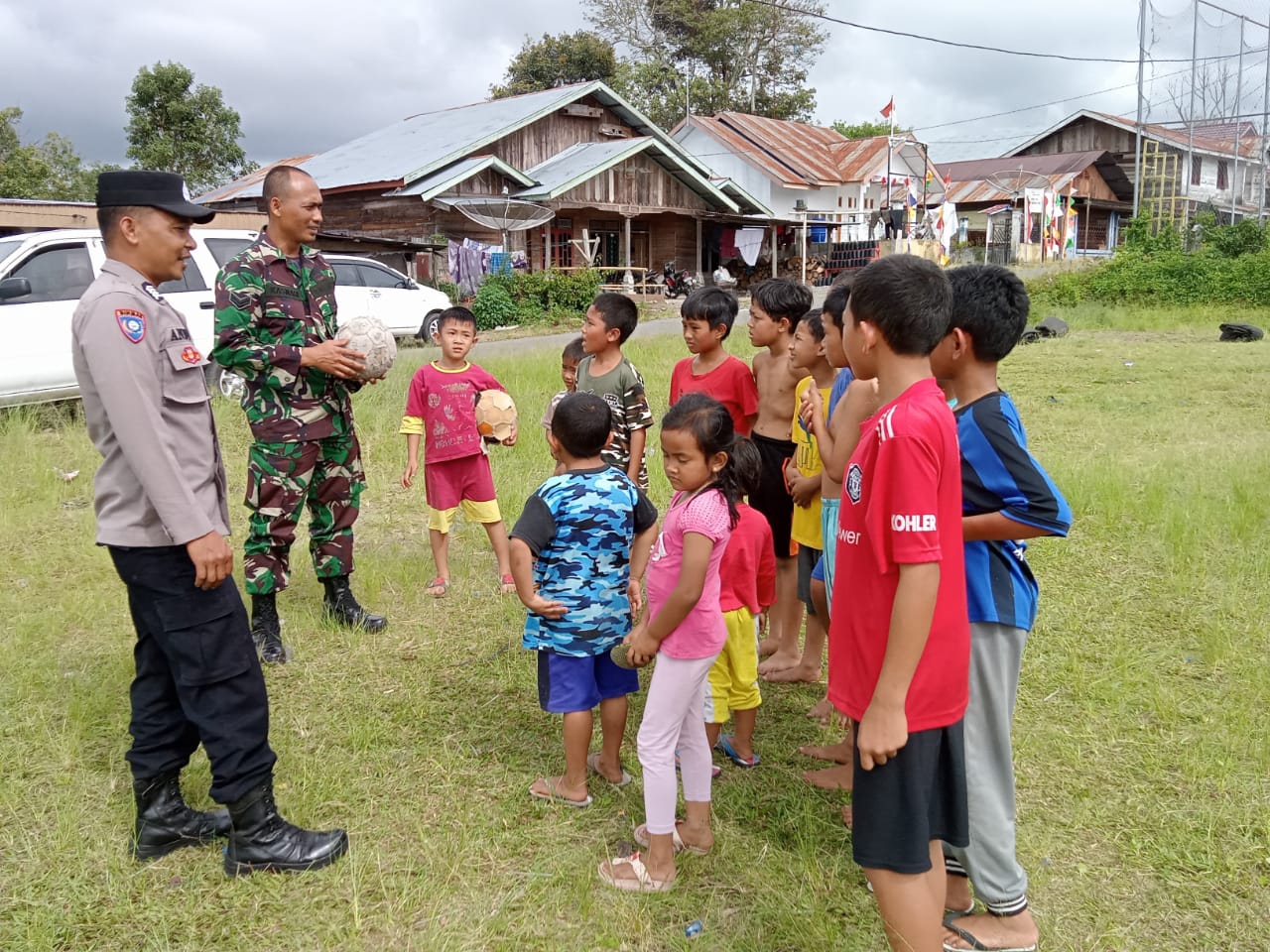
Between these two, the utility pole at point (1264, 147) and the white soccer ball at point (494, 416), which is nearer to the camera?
the white soccer ball at point (494, 416)

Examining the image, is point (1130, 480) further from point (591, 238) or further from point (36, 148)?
point (36, 148)

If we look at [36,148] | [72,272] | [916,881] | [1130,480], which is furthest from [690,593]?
[36,148]

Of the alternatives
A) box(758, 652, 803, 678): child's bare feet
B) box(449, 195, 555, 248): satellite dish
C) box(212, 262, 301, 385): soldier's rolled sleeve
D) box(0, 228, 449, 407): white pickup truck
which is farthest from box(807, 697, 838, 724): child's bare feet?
box(449, 195, 555, 248): satellite dish

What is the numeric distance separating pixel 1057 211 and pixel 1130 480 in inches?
1186

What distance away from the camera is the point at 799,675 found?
4.16 metres

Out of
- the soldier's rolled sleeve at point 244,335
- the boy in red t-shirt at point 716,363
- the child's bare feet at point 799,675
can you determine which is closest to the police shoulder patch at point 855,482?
the boy in red t-shirt at point 716,363

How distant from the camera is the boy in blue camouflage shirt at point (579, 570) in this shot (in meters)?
2.87

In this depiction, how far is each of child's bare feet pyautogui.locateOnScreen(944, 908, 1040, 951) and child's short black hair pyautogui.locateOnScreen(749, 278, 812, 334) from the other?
91.3 inches

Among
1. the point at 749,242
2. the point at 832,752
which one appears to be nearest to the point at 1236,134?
the point at 749,242

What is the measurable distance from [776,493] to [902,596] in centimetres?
230

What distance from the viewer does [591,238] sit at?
25141 millimetres

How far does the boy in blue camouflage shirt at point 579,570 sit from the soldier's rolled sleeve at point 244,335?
1788 mm

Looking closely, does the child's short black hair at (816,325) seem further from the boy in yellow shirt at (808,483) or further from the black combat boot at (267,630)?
the black combat boot at (267,630)

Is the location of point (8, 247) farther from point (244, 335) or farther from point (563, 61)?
point (563, 61)
